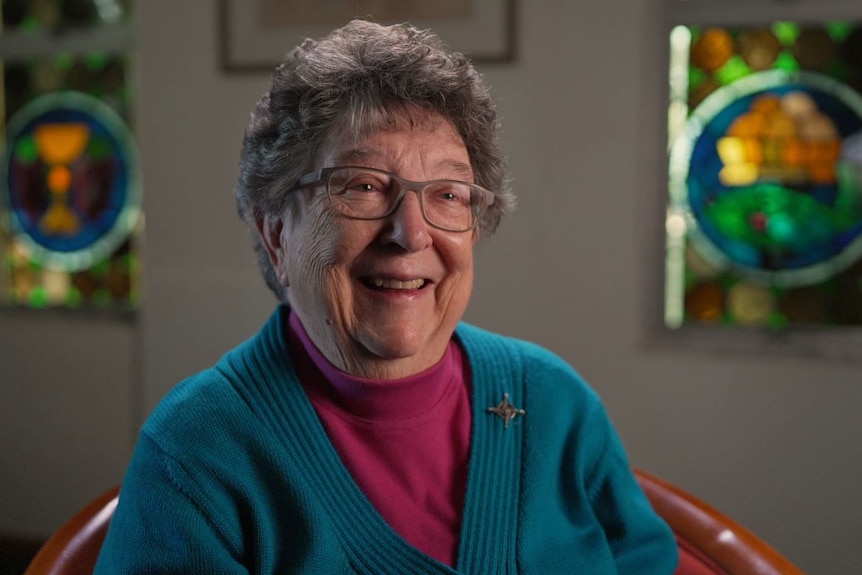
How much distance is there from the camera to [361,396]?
3.75ft

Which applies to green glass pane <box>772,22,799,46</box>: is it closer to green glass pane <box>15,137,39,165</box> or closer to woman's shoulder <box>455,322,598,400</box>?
woman's shoulder <box>455,322,598,400</box>

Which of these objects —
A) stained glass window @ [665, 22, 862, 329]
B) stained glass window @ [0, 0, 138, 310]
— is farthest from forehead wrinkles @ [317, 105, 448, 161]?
stained glass window @ [0, 0, 138, 310]

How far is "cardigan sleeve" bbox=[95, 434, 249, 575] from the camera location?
97 cm

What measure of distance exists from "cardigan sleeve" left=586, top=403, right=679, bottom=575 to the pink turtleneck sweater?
238 mm

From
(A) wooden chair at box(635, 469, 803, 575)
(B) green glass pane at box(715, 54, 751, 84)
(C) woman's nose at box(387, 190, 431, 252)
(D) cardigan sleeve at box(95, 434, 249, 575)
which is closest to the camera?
(D) cardigan sleeve at box(95, 434, 249, 575)

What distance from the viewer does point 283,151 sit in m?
1.14

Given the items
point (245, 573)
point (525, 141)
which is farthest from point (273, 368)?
point (525, 141)

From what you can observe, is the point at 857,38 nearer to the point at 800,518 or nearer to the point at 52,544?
the point at 800,518

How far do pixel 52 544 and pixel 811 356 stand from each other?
2.01 meters

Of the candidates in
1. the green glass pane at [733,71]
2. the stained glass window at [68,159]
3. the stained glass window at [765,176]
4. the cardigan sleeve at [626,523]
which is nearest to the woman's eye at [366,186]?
the cardigan sleeve at [626,523]

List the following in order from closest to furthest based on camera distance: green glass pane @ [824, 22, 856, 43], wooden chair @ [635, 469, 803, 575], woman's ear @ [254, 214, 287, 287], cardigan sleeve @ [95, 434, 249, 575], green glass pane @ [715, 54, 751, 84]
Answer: cardigan sleeve @ [95, 434, 249, 575] < woman's ear @ [254, 214, 287, 287] < wooden chair @ [635, 469, 803, 575] < green glass pane @ [824, 22, 856, 43] < green glass pane @ [715, 54, 751, 84]

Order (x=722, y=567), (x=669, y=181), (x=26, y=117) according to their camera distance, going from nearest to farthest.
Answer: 1. (x=722, y=567)
2. (x=669, y=181)
3. (x=26, y=117)

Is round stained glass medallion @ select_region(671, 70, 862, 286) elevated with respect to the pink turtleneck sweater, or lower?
elevated

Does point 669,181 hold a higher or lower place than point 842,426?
higher
